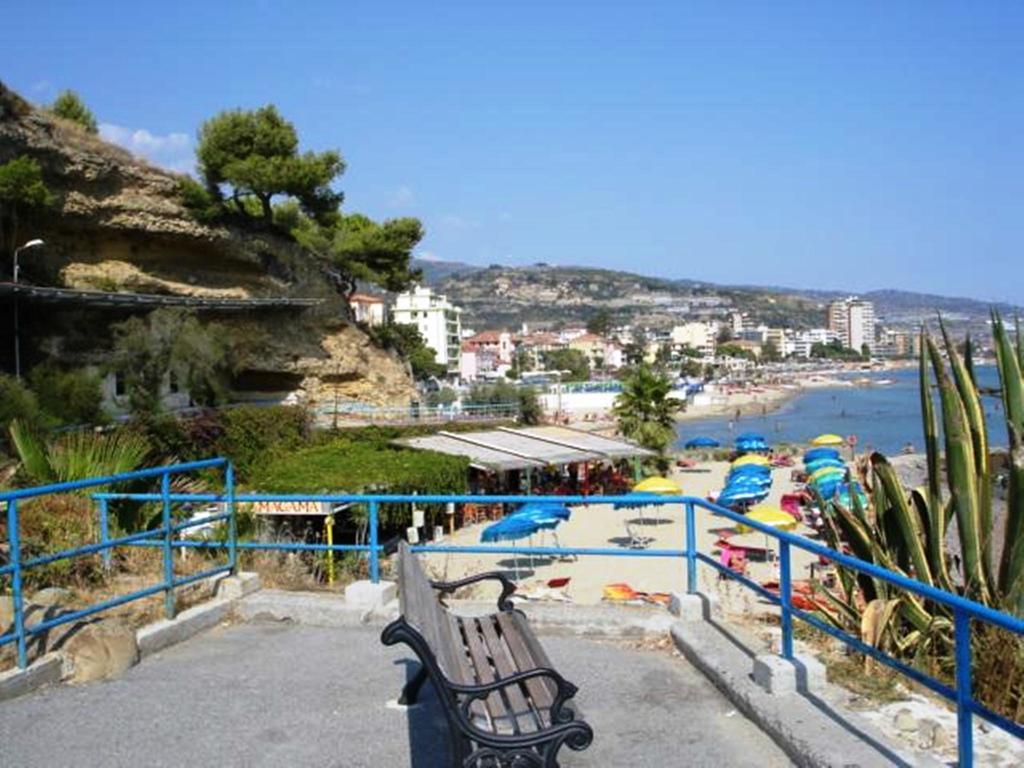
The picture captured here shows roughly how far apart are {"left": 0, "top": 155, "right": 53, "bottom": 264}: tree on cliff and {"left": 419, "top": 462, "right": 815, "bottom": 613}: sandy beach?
18014 mm

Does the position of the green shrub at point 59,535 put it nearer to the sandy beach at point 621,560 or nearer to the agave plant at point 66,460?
the agave plant at point 66,460

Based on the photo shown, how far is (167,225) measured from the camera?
3794 cm

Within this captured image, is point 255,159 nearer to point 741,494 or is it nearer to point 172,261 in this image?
point 172,261

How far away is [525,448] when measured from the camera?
2891 centimetres

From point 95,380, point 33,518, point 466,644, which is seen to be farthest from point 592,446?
point 466,644

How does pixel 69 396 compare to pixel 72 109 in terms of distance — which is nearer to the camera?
pixel 69 396

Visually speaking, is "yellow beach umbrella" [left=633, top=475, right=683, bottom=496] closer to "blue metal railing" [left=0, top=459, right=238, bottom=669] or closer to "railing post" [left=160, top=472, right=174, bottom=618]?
"blue metal railing" [left=0, top=459, right=238, bottom=669]

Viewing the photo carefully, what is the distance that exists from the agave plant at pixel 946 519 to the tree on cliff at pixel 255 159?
38.6 meters

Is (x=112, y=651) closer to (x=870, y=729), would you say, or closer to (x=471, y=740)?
(x=471, y=740)

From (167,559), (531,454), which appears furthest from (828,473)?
(167,559)

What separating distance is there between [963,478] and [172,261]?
1523 inches

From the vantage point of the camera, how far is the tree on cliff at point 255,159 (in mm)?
40781

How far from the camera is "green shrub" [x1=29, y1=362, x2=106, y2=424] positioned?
25.8m

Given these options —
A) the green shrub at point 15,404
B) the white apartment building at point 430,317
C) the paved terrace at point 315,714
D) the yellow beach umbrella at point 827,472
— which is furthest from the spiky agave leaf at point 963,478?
the white apartment building at point 430,317
